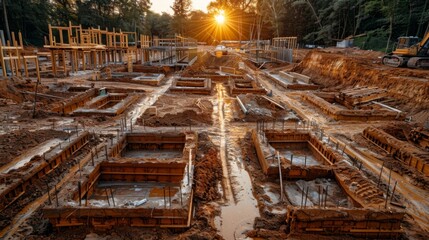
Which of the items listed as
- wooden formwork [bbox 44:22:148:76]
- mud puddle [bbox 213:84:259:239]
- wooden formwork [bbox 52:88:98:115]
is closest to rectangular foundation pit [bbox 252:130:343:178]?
mud puddle [bbox 213:84:259:239]

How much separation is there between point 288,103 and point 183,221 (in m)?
11.7

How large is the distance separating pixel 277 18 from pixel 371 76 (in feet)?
113

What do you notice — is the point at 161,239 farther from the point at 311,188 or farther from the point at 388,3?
the point at 388,3

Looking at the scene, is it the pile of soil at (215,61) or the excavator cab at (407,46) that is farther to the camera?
the pile of soil at (215,61)

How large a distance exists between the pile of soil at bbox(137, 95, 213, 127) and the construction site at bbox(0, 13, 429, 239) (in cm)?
9

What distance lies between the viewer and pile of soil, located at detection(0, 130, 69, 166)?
7.81 m

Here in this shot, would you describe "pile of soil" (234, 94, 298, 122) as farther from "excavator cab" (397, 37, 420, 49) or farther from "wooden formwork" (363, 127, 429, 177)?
"excavator cab" (397, 37, 420, 49)

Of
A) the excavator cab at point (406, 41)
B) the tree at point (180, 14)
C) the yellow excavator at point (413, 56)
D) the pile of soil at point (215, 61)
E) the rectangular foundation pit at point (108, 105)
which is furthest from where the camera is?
the tree at point (180, 14)

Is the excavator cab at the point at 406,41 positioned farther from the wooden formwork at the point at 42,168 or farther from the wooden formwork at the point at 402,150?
the wooden formwork at the point at 42,168

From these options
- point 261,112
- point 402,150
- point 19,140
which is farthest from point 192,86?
point 402,150

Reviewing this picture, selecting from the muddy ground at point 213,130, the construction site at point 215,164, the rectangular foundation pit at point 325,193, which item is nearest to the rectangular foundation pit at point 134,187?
the construction site at point 215,164

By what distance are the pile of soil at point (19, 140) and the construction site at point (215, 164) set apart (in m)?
0.05

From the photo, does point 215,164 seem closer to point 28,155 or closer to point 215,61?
point 28,155

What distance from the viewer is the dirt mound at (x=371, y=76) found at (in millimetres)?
12791
